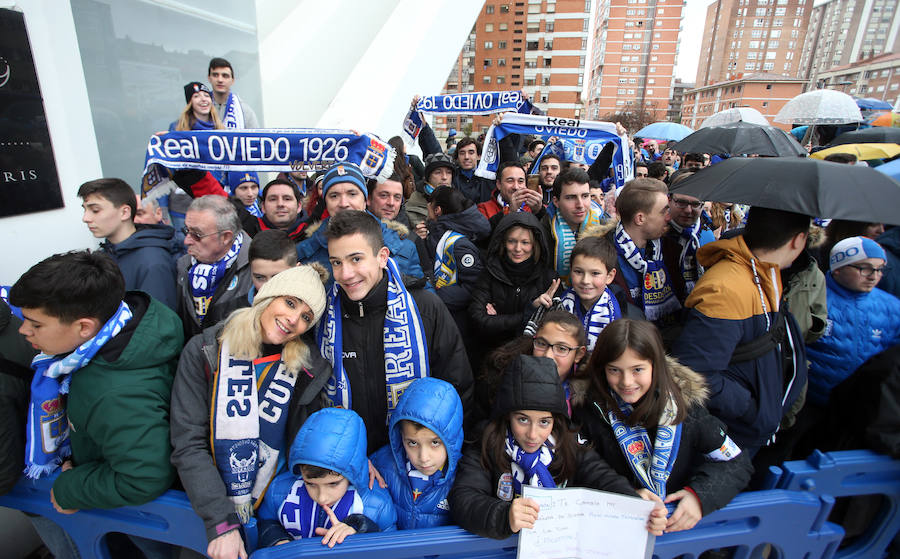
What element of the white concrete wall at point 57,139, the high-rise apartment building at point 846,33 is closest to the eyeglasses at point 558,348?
the white concrete wall at point 57,139

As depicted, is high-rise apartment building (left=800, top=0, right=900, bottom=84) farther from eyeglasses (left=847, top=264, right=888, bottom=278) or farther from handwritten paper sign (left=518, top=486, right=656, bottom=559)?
handwritten paper sign (left=518, top=486, right=656, bottom=559)

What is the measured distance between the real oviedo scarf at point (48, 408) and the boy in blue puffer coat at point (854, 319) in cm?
365

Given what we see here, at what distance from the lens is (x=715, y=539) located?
1841 millimetres

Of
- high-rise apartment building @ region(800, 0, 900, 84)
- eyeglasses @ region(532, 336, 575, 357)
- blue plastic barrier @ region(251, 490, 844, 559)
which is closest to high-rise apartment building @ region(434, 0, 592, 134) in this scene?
eyeglasses @ region(532, 336, 575, 357)

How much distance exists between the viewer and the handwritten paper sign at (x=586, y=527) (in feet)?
5.37

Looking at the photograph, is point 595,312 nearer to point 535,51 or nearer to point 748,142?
point 748,142

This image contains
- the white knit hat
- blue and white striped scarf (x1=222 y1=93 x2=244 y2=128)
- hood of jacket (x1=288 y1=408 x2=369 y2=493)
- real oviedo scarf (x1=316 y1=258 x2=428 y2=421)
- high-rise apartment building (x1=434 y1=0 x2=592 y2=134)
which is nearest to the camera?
hood of jacket (x1=288 y1=408 x2=369 y2=493)

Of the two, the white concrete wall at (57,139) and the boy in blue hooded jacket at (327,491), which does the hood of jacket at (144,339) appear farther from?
the white concrete wall at (57,139)

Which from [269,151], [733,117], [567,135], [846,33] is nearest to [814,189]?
[567,135]

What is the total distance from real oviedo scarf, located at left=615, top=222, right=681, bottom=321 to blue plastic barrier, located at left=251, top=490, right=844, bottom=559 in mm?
1258

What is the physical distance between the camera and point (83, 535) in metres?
1.87

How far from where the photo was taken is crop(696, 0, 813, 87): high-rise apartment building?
329ft

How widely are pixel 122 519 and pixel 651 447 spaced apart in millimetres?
2352

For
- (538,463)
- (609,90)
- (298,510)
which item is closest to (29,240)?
(298,510)
